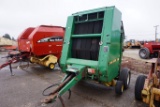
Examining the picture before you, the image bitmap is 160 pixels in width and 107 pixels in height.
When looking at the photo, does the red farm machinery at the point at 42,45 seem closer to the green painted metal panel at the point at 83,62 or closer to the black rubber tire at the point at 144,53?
the green painted metal panel at the point at 83,62

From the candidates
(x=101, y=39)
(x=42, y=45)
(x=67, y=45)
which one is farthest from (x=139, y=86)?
(x=42, y=45)

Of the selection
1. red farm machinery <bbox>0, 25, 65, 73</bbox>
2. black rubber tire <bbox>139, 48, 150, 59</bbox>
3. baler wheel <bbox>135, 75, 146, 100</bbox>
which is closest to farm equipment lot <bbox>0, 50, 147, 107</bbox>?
baler wheel <bbox>135, 75, 146, 100</bbox>

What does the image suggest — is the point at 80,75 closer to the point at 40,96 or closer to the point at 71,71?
the point at 71,71

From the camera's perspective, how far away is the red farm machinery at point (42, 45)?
5969 millimetres

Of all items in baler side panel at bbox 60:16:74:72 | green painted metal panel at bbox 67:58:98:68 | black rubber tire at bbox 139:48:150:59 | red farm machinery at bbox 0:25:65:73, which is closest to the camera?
green painted metal panel at bbox 67:58:98:68

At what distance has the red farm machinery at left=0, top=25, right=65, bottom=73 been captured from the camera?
235 inches

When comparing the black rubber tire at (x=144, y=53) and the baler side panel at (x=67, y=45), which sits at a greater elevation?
the baler side panel at (x=67, y=45)

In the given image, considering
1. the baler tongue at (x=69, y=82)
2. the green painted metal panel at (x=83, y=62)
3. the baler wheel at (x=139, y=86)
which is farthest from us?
the green painted metal panel at (x=83, y=62)

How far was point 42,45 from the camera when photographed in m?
6.14

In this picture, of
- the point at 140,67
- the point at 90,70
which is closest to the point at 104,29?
the point at 90,70

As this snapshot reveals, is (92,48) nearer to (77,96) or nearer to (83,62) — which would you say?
(83,62)

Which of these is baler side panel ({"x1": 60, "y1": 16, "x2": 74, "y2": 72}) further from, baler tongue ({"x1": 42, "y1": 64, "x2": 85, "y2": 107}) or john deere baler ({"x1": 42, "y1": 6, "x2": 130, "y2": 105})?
baler tongue ({"x1": 42, "y1": 64, "x2": 85, "y2": 107})

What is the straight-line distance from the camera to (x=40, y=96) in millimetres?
3559

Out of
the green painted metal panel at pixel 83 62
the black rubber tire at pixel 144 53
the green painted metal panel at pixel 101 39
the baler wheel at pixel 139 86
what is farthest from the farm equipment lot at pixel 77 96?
the black rubber tire at pixel 144 53
